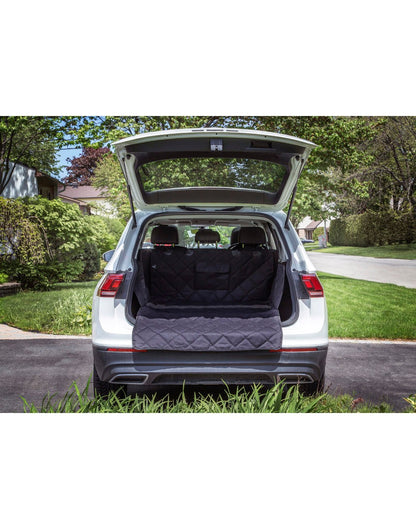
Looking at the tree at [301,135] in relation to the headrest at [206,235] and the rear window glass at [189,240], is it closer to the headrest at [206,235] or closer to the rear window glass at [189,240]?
the rear window glass at [189,240]

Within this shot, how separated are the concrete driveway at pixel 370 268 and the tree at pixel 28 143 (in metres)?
4.02

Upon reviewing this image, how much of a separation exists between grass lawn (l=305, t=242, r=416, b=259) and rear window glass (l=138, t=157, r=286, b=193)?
12.1ft

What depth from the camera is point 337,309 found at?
6.62 meters

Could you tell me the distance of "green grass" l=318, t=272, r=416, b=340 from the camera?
5.75 metres

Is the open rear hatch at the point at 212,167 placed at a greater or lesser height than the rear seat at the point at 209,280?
greater

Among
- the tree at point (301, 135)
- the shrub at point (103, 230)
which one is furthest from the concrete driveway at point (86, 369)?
the tree at point (301, 135)

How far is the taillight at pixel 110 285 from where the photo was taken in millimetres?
2703

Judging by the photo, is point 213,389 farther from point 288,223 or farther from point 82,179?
point 82,179

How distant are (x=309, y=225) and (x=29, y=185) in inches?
165

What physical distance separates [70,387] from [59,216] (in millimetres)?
3845

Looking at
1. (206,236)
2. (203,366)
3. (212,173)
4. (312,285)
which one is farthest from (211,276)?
(203,366)

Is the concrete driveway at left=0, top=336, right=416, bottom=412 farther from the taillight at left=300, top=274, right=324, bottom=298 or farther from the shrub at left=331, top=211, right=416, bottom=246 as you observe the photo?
the shrub at left=331, top=211, right=416, bottom=246
